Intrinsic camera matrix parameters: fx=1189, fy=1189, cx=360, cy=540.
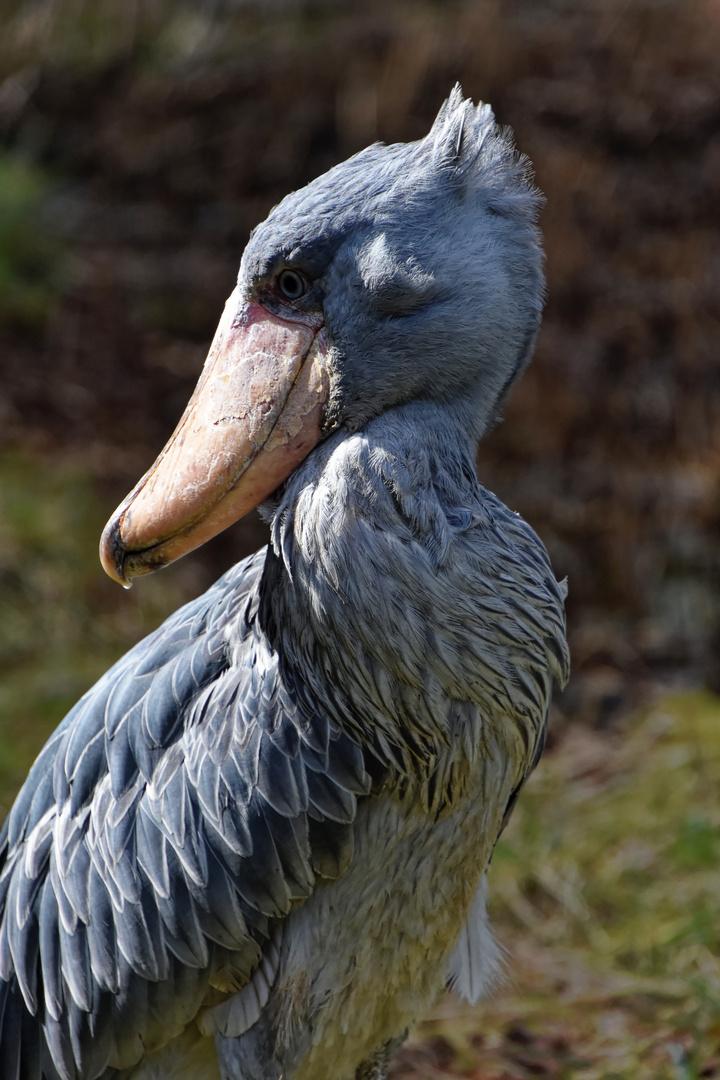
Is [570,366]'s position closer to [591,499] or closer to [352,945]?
[591,499]

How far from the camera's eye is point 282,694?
5.90ft

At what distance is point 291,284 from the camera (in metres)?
1.70

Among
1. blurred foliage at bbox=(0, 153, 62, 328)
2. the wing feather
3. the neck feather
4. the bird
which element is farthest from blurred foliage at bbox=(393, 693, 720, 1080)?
blurred foliage at bbox=(0, 153, 62, 328)

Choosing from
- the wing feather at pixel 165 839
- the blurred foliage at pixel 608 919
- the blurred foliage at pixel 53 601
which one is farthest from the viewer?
the blurred foliage at pixel 53 601

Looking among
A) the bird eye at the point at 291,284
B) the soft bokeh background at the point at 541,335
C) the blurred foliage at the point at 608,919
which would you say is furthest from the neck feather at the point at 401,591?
the soft bokeh background at the point at 541,335

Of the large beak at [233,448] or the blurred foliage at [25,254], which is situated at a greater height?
the blurred foliage at [25,254]

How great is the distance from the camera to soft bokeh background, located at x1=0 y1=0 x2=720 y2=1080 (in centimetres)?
383

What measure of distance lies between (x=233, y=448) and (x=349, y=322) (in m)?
0.24

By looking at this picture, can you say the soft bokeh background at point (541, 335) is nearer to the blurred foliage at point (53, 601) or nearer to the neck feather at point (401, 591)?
the blurred foliage at point (53, 601)

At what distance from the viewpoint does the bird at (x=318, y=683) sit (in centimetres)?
166

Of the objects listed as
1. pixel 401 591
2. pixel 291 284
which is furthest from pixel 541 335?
pixel 401 591

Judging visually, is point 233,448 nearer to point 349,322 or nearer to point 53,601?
point 349,322

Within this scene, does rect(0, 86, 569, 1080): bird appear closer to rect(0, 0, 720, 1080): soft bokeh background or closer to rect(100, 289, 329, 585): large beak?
rect(100, 289, 329, 585): large beak

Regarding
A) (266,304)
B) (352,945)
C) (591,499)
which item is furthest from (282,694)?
(591,499)
